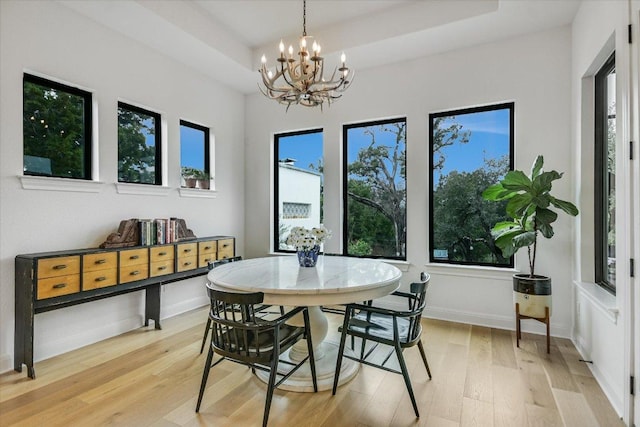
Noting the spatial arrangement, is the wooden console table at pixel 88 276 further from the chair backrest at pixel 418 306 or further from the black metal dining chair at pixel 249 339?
the chair backrest at pixel 418 306

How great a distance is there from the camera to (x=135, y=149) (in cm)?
370

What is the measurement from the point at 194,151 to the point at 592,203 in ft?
14.5

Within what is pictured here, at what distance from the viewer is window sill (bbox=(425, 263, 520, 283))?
3512 mm

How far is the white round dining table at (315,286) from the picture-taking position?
206 centimetres

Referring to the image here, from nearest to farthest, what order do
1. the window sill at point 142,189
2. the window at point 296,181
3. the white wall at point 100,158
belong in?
the white wall at point 100,158, the window sill at point 142,189, the window at point 296,181

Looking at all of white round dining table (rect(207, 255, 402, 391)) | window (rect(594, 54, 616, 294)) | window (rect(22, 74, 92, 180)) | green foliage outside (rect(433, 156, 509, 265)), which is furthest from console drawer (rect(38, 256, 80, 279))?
window (rect(594, 54, 616, 294))

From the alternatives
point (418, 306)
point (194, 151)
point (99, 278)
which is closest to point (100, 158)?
point (99, 278)

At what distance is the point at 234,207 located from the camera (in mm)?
4984

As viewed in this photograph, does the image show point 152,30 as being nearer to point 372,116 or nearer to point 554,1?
point 372,116

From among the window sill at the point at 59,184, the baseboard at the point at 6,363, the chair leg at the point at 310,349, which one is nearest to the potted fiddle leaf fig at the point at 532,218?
the chair leg at the point at 310,349

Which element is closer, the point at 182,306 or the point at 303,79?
the point at 303,79

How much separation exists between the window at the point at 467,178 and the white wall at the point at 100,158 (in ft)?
9.66

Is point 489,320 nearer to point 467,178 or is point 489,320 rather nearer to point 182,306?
point 467,178

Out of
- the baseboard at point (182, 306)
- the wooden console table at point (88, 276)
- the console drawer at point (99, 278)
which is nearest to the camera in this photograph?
the wooden console table at point (88, 276)
